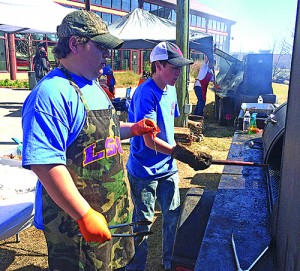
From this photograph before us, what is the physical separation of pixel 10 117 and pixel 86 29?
8639 mm

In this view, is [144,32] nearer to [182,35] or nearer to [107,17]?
[182,35]

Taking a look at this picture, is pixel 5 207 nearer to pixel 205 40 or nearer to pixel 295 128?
pixel 295 128

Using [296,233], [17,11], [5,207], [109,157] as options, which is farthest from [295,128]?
[17,11]

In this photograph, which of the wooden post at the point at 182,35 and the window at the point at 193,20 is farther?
the window at the point at 193,20

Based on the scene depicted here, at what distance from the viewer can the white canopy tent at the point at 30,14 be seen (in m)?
5.76

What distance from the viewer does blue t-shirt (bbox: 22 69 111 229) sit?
1.38 m

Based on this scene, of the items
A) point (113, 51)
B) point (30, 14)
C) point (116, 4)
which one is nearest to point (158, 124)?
point (30, 14)

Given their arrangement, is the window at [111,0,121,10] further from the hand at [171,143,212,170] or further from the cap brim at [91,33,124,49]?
the cap brim at [91,33,124,49]

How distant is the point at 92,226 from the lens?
1483mm

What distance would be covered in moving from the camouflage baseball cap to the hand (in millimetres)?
1006

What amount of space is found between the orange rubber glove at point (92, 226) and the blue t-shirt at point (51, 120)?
27cm

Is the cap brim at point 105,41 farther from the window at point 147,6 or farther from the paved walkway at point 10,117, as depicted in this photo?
the window at point 147,6

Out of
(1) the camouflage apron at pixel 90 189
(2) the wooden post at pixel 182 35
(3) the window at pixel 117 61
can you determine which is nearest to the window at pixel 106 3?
(3) the window at pixel 117 61

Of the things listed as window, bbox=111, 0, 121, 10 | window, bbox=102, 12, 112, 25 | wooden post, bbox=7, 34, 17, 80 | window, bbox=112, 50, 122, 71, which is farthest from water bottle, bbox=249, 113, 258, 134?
window, bbox=111, 0, 121, 10
